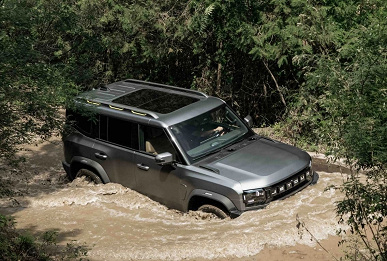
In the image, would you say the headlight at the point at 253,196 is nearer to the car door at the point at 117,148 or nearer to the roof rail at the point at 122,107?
the roof rail at the point at 122,107

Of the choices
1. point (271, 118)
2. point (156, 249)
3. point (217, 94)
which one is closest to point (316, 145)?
point (271, 118)

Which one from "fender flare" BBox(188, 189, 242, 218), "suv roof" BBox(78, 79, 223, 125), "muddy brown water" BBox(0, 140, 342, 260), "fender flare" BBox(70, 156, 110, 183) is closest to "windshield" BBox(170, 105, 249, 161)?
"suv roof" BBox(78, 79, 223, 125)

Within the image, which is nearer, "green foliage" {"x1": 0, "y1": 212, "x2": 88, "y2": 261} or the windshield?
"green foliage" {"x1": 0, "y1": 212, "x2": 88, "y2": 261}

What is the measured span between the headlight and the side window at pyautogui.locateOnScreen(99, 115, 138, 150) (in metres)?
2.09

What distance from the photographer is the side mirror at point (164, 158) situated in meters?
8.85

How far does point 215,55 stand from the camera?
15.3 metres

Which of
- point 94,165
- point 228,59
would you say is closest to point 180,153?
point 94,165

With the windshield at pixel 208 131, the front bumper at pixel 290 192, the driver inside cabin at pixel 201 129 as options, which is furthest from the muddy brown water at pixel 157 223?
the driver inside cabin at pixel 201 129

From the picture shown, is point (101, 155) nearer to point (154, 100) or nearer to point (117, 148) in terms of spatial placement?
point (117, 148)

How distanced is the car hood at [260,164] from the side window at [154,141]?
78 centimetres

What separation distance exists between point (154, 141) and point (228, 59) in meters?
6.33

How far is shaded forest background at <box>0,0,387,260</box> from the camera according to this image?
20.6 feet

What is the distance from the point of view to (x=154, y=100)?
10117 millimetres

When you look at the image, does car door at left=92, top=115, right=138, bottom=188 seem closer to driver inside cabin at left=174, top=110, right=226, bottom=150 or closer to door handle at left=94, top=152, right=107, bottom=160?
door handle at left=94, top=152, right=107, bottom=160
